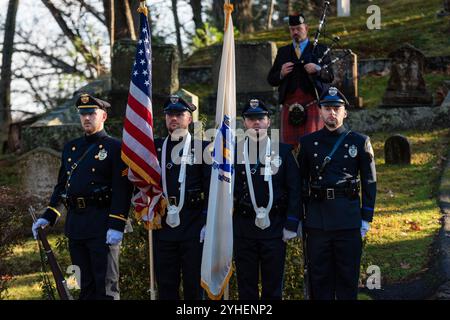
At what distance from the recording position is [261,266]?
6.50 metres

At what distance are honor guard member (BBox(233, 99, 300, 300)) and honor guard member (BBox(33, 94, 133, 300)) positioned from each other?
3.41ft

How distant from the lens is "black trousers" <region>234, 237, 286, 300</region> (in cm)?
643

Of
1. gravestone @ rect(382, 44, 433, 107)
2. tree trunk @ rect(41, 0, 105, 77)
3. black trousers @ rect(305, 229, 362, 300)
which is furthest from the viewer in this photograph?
tree trunk @ rect(41, 0, 105, 77)

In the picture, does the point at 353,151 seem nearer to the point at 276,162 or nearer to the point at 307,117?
the point at 276,162

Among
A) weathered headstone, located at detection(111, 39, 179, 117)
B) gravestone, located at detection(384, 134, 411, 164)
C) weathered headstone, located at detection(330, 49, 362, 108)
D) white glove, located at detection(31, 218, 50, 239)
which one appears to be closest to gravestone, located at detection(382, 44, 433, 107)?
weathered headstone, located at detection(330, 49, 362, 108)

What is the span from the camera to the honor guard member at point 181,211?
6.56 meters

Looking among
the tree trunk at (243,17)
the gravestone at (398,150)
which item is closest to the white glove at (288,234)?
the gravestone at (398,150)

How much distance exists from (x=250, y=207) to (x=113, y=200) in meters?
1.19

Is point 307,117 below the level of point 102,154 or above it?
above

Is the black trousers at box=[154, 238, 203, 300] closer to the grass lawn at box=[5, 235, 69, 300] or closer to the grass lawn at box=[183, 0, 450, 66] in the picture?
the grass lawn at box=[5, 235, 69, 300]

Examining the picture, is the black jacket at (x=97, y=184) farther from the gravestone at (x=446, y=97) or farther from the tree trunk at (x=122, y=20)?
the tree trunk at (x=122, y=20)

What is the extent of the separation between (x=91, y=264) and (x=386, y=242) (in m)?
4.19

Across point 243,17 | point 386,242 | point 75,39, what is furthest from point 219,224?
point 243,17

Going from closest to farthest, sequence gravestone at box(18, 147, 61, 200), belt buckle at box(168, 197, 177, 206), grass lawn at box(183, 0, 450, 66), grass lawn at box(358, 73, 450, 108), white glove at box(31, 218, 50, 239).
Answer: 1. belt buckle at box(168, 197, 177, 206)
2. white glove at box(31, 218, 50, 239)
3. gravestone at box(18, 147, 61, 200)
4. grass lawn at box(358, 73, 450, 108)
5. grass lawn at box(183, 0, 450, 66)
